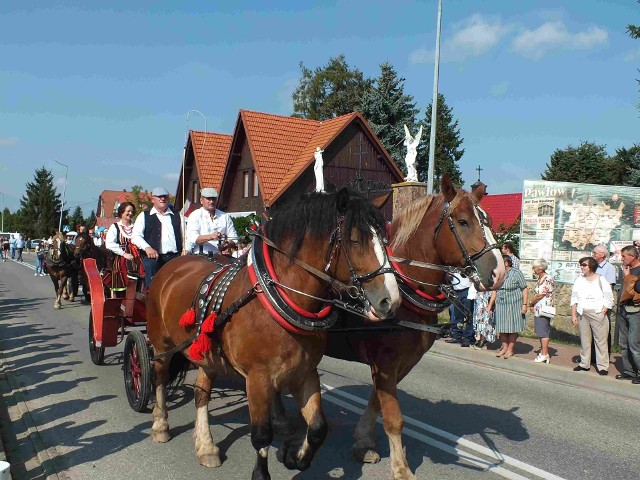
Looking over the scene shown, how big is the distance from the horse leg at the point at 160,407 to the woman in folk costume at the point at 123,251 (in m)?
1.72

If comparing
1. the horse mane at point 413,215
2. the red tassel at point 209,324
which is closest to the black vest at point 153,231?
the red tassel at point 209,324

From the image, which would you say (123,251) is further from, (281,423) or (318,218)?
(318,218)

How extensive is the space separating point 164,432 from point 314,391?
6.33ft

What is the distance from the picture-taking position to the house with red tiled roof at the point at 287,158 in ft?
94.8

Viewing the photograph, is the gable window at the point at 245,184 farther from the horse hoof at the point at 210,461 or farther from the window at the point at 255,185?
the horse hoof at the point at 210,461

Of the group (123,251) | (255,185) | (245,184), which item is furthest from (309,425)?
(245,184)

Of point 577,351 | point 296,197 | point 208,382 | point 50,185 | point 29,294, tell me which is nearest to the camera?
point 296,197

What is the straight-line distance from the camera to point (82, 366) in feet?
28.4

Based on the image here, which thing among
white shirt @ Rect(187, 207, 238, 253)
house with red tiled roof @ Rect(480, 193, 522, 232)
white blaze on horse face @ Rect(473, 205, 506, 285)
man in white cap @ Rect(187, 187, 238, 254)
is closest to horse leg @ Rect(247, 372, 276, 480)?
white blaze on horse face @ Rect(473, 205, 506, 285)

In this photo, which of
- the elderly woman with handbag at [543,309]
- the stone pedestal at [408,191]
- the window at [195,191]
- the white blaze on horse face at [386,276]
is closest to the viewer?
the white blaze on horse face at [386,276]

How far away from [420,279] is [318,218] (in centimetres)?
132

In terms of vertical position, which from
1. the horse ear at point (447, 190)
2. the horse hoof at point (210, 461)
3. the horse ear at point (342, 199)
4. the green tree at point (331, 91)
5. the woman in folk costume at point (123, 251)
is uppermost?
the green tree at point (331, 91)

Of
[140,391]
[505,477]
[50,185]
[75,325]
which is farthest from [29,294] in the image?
[50,185]

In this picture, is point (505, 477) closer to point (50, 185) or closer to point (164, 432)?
point (164, 432)
